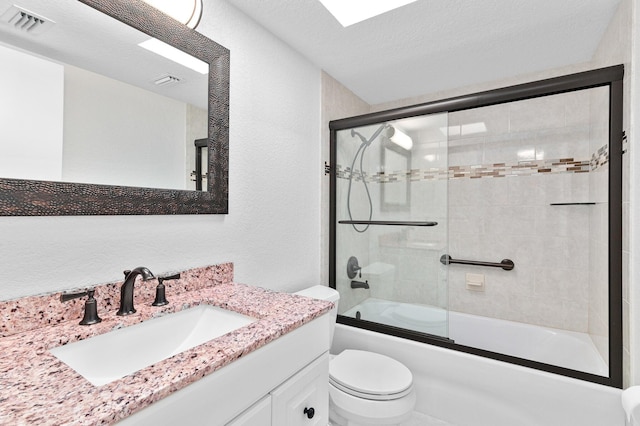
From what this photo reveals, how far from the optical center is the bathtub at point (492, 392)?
147 centimetres

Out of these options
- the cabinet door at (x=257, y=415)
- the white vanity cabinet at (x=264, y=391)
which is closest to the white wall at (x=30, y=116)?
the white vanity cabinet at (x=264, y=391)

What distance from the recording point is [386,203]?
2.16 metres

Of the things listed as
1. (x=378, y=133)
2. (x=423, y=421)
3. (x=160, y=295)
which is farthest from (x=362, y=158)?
(x=423, y=421)

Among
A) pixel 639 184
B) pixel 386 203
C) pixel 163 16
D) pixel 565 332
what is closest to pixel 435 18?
pixel 386 203

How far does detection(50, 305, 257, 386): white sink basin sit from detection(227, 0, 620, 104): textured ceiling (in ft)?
4.96

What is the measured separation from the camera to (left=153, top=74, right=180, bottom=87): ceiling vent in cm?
124

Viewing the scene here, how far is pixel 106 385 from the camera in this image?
2.02 feet

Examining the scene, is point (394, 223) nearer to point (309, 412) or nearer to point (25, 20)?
point (309, 412)

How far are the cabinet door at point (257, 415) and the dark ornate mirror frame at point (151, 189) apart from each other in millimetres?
784

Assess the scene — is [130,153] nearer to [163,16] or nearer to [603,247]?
[163,16]

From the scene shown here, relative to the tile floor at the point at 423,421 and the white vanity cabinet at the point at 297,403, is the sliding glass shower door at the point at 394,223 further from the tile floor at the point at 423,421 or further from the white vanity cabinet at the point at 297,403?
the white vanity cabinet at the point at 297,403

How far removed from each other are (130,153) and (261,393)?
94 cm

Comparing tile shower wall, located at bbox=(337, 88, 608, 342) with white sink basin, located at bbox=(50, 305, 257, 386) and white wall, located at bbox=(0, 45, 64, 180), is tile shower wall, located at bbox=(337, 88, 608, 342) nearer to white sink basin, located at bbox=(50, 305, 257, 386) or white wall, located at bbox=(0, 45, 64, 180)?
white sink basin, located at bbox=(50, 305, 257, 386)

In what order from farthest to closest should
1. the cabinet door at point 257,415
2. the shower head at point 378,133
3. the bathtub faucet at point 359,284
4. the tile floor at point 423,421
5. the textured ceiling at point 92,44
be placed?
the bathtub faucet at point 359,284
the shower head at point 378,133
the tile floor at point 423,421
the textured ceiling at point 92,44
the cabinet door at point 257,415
